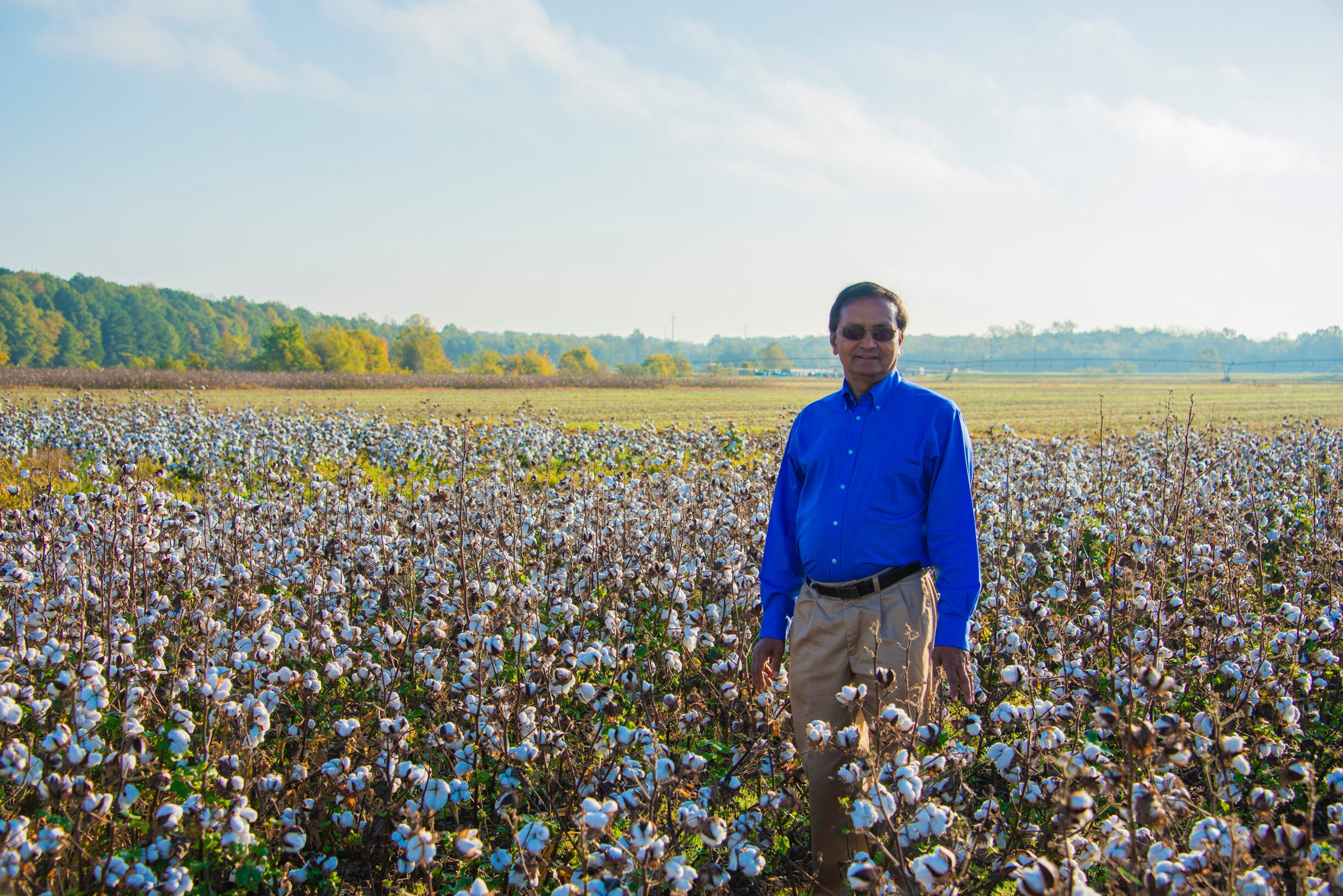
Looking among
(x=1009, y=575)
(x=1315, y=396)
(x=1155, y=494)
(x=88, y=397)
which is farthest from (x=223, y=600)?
(x=1315, y=396)

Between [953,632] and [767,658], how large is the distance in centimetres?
84

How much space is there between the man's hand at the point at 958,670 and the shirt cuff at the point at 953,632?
15 millimetres

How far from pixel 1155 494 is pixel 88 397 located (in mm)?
21464

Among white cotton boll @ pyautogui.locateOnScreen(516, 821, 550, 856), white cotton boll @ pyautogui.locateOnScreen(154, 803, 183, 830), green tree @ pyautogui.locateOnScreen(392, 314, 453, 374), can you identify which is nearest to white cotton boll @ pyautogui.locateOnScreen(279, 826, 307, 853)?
white cotton boll @ pyautogui.locateOnScreen(154, 803, 183, 830)

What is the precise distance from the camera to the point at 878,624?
2.89 metres

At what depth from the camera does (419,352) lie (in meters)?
115

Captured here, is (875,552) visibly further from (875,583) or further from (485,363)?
(485,363)

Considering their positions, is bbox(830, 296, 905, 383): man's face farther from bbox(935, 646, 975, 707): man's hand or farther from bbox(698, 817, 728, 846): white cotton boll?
bbox(698, 817, 728, 846): white cotton boll

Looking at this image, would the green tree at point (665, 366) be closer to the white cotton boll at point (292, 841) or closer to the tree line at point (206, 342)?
the tree line at point (206, 342)

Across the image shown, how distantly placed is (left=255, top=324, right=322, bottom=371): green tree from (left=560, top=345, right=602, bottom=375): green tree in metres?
32.0

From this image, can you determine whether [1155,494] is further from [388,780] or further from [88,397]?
[88,397]

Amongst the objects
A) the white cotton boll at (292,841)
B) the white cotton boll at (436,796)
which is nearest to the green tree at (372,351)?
the white cotton boll at (292,841)

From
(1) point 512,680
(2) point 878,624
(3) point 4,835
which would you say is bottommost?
(1) point 512,680

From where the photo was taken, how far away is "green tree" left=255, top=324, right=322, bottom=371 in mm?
99188
